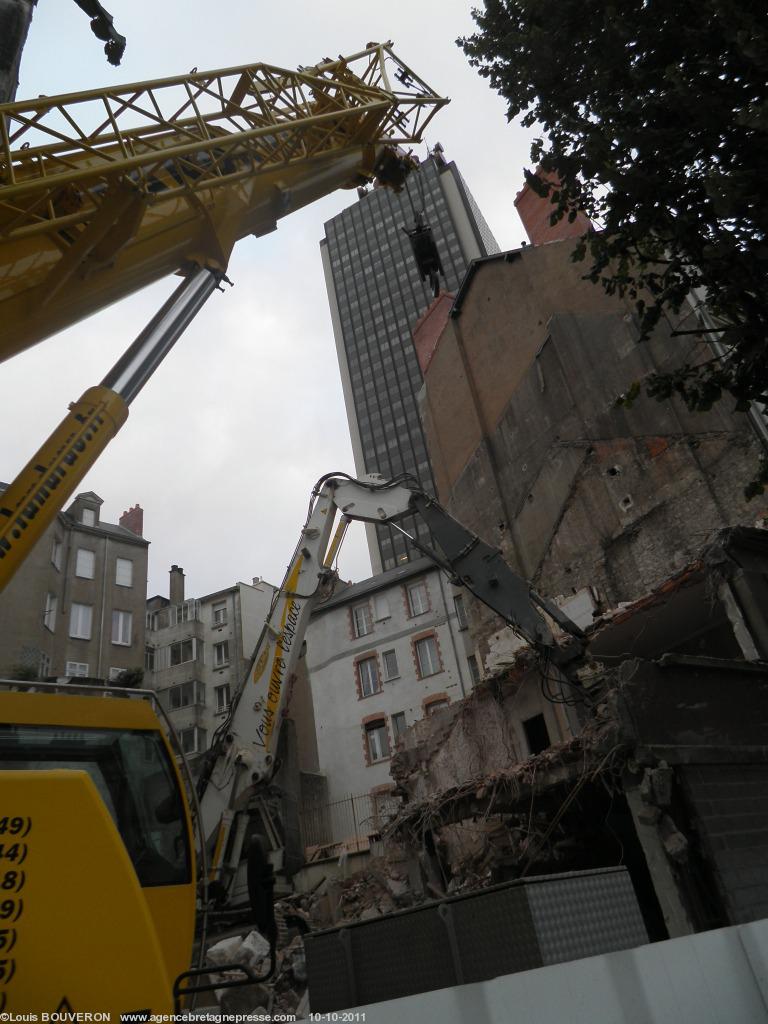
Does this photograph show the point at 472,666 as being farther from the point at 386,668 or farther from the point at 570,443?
the point at 570,443

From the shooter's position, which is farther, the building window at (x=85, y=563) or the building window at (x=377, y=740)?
the building window at (x=377, y=740)

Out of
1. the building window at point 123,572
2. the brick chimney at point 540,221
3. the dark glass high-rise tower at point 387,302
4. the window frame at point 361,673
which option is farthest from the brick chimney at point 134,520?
the dark glass high-rise tower at point 387,302

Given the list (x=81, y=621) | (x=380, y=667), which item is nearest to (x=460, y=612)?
(x=380, y=667)

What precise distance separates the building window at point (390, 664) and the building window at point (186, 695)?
441 inches

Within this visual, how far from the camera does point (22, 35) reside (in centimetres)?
734

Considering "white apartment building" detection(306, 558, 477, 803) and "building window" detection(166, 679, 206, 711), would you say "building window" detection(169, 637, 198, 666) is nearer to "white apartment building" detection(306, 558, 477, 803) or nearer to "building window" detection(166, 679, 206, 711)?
"building window" detection(166, 679, 206, 711)

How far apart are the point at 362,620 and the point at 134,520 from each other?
12.7 meters

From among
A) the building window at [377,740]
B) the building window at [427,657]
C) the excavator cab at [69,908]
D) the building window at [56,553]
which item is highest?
the building window at [56,553]

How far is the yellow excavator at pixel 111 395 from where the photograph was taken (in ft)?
9.02

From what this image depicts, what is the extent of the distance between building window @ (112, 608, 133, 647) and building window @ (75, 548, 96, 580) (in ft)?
6.52

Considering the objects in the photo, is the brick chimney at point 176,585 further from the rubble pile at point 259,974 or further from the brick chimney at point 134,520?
the rubble pile at point 259,974

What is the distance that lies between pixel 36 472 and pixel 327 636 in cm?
3080

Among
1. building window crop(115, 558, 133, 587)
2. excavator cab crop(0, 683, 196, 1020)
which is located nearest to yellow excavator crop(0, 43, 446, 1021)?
excavator cab crop(0, 683, 196, 1020)

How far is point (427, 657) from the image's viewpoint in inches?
1319
